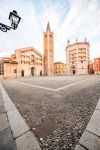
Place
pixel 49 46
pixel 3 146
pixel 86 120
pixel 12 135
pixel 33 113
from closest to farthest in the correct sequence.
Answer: pixel 3 146 < pixel 12 135 < pixel 86 120 < pixel 33 113 < pixel 49 46

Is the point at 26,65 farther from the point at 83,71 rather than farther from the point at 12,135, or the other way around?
the point at 12,135

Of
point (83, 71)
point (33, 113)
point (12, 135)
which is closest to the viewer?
point (12, 135)

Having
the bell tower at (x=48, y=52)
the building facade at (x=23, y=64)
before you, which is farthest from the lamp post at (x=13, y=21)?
the bell tower at (x=48, y=52)

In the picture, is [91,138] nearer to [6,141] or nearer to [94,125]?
[94,125]

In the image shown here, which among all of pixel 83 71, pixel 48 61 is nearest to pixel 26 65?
pixel 48 61

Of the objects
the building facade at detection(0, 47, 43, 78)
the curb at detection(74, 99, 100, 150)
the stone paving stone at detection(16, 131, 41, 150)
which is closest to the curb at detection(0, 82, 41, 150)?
the stone paving stone at detection(16, 131, 41, 150)

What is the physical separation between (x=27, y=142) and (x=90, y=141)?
Result: 128 cm

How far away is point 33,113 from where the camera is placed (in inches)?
141

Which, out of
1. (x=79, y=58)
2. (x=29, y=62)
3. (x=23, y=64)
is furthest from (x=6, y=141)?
(x=79, y=58)

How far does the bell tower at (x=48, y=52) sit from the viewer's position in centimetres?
5372

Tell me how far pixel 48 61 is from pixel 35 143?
52.4 meters

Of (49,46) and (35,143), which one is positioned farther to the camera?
(49,46)

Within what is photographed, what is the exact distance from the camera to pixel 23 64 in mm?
42938

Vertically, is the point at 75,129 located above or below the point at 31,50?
below
